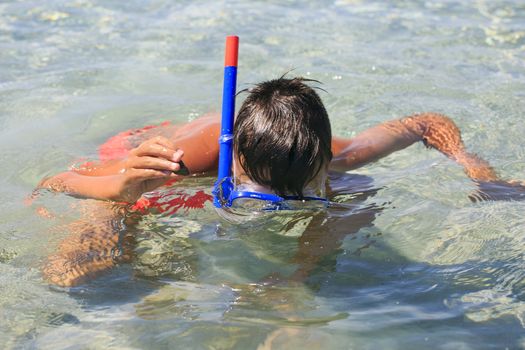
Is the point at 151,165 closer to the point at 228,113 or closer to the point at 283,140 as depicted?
the point at 228,113

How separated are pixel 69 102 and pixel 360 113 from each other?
6.86 ft

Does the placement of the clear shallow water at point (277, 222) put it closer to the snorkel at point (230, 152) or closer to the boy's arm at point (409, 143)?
the boy's arm at point (409, 143)

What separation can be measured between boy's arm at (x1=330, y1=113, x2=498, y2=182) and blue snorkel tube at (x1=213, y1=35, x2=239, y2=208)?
992 mm

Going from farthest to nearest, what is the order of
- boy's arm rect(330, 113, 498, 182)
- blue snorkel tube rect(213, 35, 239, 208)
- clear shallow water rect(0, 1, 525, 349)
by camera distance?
boy's arm rect(330, 113, 498, 182) < blue snorkel tube rect(213, 35, 239, 208) < clear shallow water rect(0, 1, 525, 349)

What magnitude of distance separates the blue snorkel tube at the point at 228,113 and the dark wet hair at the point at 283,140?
0.04m

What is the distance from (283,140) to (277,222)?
54 centimetres

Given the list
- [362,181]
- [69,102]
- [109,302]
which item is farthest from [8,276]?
[69,102]

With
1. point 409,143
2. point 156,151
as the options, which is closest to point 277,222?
point 156,151

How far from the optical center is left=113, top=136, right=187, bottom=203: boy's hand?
8.80 feet

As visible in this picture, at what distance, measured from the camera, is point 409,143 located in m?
4.00

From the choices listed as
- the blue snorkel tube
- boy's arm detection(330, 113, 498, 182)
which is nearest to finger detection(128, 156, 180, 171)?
the blue snorkel tube

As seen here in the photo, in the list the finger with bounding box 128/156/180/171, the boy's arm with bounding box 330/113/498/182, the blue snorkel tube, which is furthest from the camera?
the boy's arm with bounding box 330/113/498/182

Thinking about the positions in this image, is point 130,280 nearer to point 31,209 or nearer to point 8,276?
point 8,276

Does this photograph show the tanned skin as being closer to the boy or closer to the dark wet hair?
the boy
